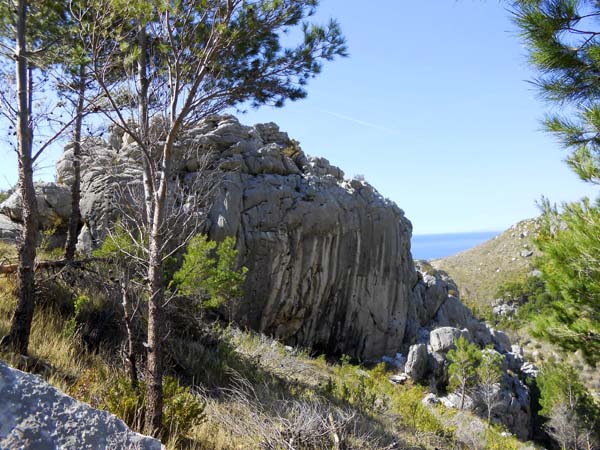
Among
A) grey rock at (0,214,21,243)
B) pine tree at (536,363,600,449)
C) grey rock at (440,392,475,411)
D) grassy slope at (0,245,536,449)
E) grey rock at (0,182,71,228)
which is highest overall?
grey rock at (0,182,71,228)

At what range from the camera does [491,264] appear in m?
69.6

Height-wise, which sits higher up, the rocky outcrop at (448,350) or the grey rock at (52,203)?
the grey rock at (52,203)

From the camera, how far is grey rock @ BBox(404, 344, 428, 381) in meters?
20.3

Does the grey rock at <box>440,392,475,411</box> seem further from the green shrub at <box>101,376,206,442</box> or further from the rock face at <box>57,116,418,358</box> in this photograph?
the green shrub at <box>101,376,206,442</box>

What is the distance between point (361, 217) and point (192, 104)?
17.0m

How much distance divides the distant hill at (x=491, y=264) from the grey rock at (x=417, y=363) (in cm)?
3751

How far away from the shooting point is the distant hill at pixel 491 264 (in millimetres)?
60328

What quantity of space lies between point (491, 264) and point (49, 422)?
74619 mm

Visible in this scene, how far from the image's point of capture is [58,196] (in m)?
15.1

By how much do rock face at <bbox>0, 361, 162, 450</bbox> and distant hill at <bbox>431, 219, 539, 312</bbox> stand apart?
189ft

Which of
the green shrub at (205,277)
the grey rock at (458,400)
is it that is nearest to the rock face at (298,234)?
the grey rock at (458,400)

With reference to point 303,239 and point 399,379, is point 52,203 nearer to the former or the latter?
point 303,239

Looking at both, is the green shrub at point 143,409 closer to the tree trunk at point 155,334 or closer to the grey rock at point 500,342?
the tree trunk at point 155,334

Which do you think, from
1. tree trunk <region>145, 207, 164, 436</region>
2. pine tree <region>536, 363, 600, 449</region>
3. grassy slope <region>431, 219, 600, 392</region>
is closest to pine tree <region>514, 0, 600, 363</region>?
tree trunk <region>145, 207, 164, 436</region>
